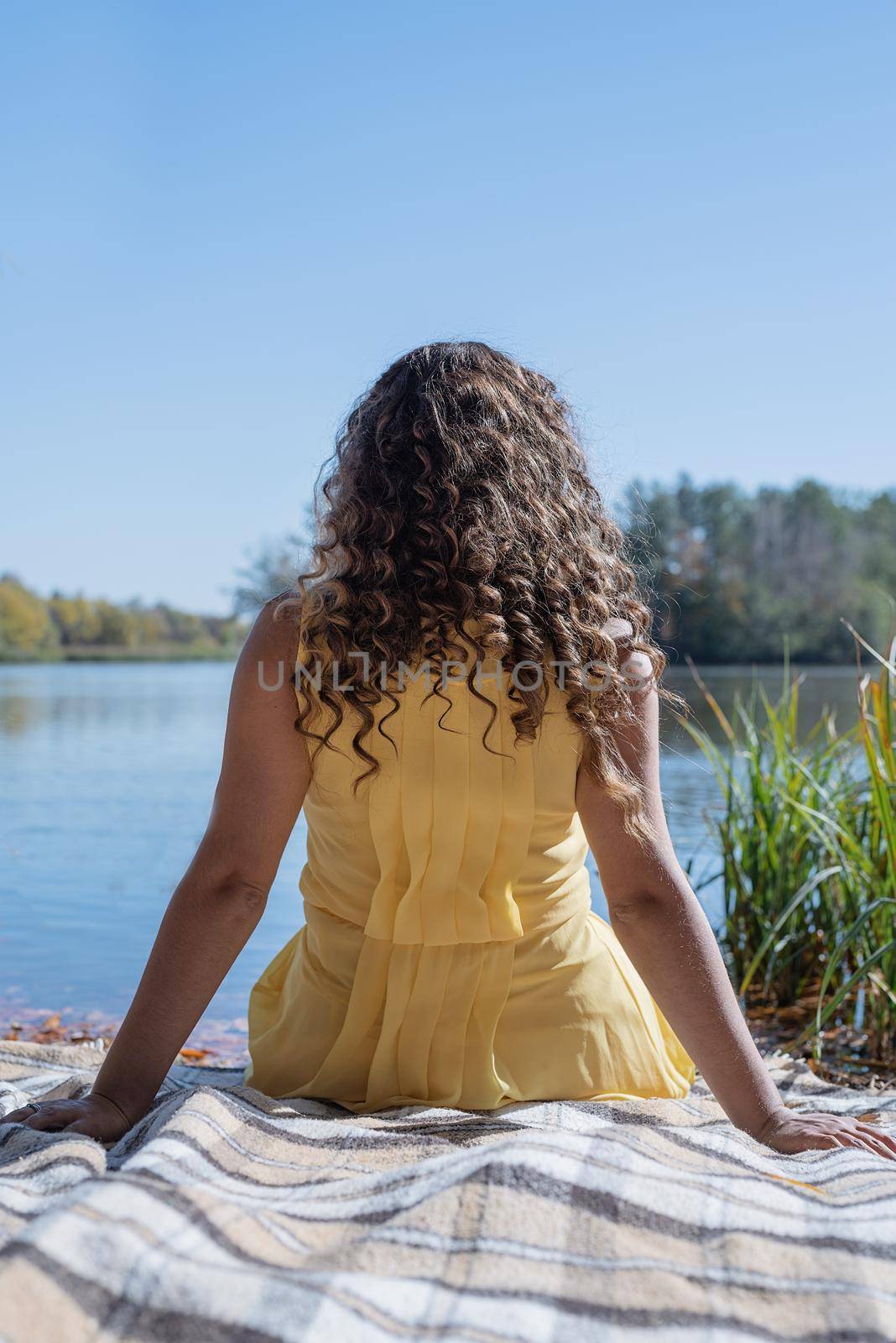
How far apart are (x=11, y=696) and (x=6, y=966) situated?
1356 centimetres

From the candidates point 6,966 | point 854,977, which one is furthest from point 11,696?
point 854,977

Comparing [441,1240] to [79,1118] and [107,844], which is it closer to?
[79,1118]

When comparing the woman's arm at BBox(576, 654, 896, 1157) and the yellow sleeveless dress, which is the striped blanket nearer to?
the woman's arm at BBox(576, 654, 896, 1157)

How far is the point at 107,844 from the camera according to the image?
622cm

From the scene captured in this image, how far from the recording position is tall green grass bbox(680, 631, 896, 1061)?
269 cm

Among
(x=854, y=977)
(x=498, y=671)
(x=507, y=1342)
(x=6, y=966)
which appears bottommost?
(x=6, y=966)

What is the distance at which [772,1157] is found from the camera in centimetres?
126

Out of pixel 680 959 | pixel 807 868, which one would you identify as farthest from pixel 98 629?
pixel 680 959

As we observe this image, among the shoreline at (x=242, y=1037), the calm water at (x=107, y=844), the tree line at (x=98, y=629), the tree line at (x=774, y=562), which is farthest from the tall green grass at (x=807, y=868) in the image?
the tree line at (x=774, y=562)

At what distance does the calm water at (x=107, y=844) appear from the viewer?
Answer: 12.4 ft

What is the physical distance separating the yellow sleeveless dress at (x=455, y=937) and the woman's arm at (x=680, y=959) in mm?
87

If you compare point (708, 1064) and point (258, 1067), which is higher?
point (708, 1064)

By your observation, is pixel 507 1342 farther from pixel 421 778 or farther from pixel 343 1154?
pixel 421 778

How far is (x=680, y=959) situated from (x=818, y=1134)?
0.26m
